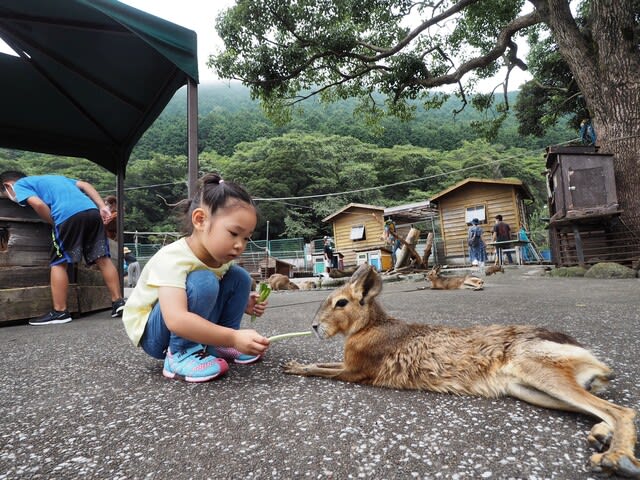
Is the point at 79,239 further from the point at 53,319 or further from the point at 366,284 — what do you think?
the point at 366,284

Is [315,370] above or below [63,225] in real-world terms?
below

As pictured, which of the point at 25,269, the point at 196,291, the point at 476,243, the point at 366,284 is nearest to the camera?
the point at 196,291

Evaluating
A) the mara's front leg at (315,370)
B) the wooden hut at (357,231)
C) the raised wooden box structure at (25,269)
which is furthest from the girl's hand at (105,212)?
the wooden hut at (357,231)

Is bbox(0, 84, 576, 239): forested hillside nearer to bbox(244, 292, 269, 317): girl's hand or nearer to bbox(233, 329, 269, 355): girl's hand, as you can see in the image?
bbox(244, 292, 269, 317): girl's hand

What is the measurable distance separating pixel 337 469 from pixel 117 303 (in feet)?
12.4

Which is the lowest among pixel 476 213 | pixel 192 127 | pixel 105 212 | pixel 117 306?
pixel 117 306

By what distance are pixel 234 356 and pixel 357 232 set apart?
21.1 metres

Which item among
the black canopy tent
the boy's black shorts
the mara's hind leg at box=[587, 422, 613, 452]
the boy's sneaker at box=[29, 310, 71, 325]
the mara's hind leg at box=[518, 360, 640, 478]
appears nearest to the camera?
the mara's hind leg at box=[518, 360, 640, 478]

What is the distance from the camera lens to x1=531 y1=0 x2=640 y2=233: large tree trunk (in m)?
7.94

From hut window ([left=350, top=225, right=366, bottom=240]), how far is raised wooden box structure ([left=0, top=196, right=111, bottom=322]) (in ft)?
63.0

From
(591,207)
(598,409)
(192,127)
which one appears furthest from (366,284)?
(591,207)

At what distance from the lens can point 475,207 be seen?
59.9ft

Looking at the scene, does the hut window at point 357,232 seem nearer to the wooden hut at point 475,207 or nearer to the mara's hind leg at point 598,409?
the wooden hut at point 475,207

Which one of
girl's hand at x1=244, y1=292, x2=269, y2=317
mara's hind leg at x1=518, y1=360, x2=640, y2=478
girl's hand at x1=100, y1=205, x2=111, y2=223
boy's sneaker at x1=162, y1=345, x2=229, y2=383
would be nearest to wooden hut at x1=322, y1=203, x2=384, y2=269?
girl's hand at x1=100, y1=205, x2=111, y2=223
